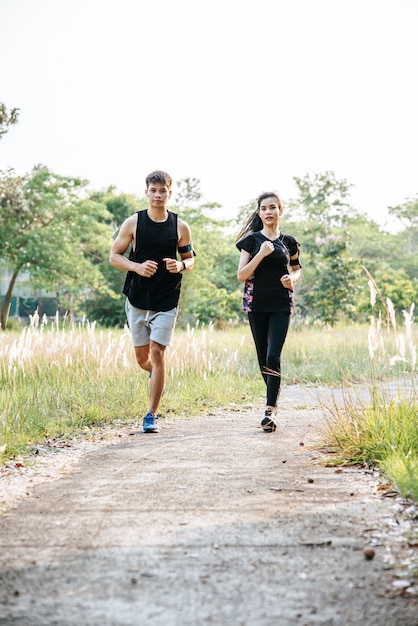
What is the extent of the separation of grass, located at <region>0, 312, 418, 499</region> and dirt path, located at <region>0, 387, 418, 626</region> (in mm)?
294

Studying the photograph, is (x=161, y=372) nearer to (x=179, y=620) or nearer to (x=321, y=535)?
(x=321, y=535)

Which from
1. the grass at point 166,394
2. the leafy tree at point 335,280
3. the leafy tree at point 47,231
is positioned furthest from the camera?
the leafy tree at point 47,231

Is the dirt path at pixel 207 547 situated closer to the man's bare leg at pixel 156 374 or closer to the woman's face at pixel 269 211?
the man's bare leg at pixel 156 374

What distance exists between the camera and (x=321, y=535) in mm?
3217

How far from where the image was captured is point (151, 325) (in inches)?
252

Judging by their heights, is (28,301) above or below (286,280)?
below

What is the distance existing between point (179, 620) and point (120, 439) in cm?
377

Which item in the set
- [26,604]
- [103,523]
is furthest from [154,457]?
[26,604]

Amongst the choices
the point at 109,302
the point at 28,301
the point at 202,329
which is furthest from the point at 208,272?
the point at 202,329

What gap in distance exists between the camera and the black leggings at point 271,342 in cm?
634

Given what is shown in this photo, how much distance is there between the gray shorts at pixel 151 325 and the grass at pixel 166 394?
0.87m

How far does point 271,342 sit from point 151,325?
41.0 inches

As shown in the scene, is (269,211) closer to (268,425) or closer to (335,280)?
(268,425)

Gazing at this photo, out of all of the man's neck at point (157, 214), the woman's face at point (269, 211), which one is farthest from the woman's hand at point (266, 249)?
the man's neck at point (157, 214)
